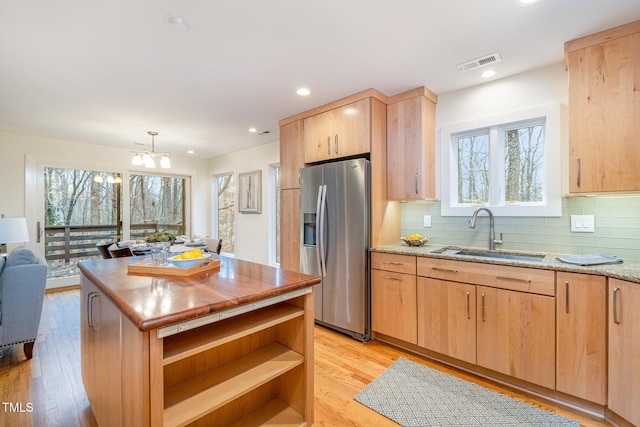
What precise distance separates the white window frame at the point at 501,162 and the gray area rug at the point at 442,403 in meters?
1.45

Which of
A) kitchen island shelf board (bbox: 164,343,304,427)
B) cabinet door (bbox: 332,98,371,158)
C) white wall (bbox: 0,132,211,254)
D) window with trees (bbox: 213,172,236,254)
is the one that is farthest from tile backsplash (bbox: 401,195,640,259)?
white wall (bbox: 0,132,211,254)

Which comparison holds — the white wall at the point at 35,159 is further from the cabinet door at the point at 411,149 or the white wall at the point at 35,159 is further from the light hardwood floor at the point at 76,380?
the cabinet door at the point at 411,149

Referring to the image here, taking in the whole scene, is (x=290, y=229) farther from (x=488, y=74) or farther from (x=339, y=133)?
(x=488, y=74)

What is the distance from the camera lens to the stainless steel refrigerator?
9.15 ft

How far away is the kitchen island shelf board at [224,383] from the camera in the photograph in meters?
1.13

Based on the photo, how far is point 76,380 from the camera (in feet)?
7.18

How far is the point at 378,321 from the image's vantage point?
9.11 feet

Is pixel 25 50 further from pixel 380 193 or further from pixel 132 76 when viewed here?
pixel 380 193

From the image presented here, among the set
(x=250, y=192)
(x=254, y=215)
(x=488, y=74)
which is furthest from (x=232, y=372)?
(x=250, y=192)

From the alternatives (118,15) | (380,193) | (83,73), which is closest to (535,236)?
(380,193)

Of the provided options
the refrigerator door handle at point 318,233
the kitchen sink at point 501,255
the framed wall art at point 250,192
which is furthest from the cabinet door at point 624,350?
the framed wall art at point 250,192

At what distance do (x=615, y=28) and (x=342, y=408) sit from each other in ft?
9.92

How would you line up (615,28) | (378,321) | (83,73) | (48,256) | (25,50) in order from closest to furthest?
(615,28), (25,50), (83,73), (378,321), (48,256)

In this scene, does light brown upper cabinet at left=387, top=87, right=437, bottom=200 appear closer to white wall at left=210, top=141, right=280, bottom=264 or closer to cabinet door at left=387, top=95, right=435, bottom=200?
cabinet door at left=387, top=95, right=435, bottom=200
